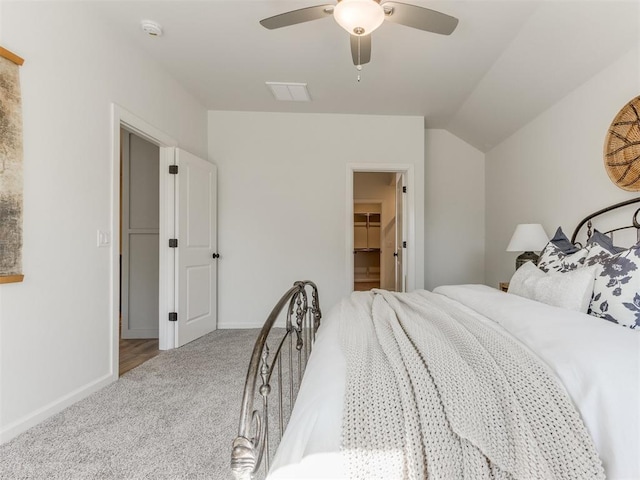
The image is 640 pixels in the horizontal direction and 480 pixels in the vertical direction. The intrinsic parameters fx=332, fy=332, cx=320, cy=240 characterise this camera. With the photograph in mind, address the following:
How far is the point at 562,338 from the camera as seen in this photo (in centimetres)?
112

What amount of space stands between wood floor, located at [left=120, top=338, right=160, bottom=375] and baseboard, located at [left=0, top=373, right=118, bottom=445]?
32 centimetres

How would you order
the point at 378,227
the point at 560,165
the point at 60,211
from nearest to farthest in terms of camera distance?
the point at 60,211, the point at 560,165, the point at 378,227

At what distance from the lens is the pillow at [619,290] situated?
4.69ft

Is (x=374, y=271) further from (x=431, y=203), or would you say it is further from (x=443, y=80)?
(x=443, y=80)

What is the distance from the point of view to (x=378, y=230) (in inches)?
343

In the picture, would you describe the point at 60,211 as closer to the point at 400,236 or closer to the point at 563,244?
the point at 563,244

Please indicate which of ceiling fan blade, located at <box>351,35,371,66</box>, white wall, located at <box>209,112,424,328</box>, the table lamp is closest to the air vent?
white wall, located at <box>209,112,424,328</box>

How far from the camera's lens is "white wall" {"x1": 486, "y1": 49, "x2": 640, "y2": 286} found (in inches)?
92.6

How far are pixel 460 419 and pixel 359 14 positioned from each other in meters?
1.80

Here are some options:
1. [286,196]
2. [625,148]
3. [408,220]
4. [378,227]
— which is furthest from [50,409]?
[378,227]

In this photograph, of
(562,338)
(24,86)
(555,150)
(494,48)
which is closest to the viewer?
(562,338)

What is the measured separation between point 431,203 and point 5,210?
435 centimetres

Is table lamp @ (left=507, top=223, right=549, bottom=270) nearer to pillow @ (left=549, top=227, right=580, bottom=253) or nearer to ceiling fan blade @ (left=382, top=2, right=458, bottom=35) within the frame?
pillow @ (left=549, top=227, right=580, bottom=253)

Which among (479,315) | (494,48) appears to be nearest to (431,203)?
(494,48)
